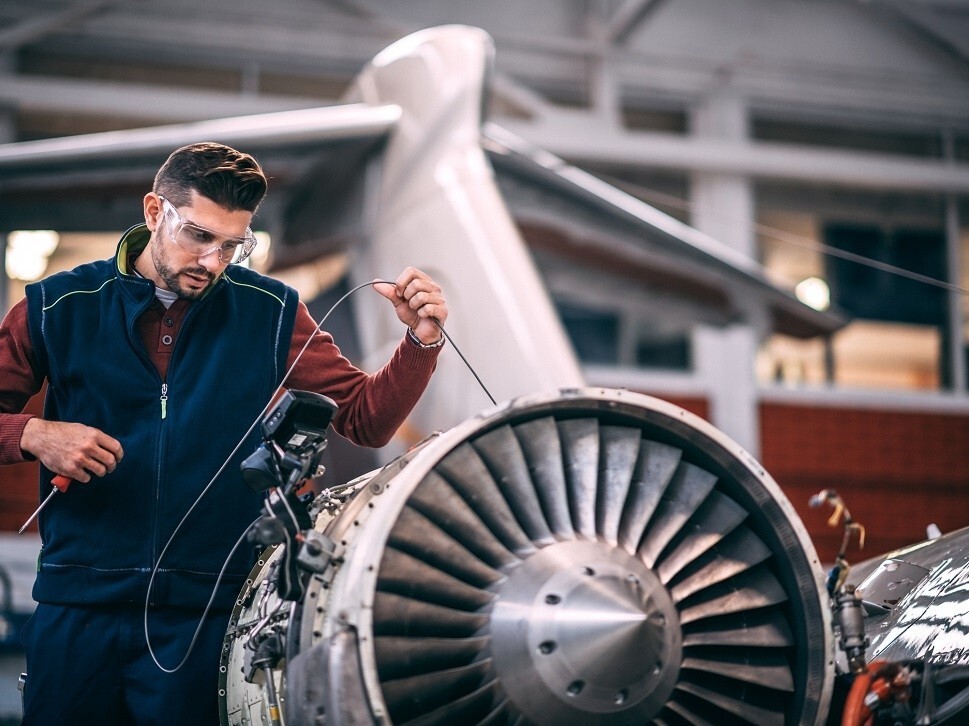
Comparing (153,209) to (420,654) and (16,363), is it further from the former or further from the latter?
(420,654)

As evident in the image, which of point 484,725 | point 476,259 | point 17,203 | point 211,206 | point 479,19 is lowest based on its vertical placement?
point 484,725

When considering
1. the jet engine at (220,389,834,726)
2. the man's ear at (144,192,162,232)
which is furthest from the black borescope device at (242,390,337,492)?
the man's ear at (144,192,162,232)

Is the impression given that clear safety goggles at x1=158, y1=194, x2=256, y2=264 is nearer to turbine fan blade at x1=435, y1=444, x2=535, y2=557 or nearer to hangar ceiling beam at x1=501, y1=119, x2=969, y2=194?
turbine fan blade at x1=435, y1=444, x2=535, y2=557

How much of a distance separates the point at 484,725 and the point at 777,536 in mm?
744

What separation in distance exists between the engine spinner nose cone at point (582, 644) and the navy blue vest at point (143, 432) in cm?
92

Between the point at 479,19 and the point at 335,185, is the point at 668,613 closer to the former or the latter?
the point at 335,185

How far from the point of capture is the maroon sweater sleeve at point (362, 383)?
2895 mm

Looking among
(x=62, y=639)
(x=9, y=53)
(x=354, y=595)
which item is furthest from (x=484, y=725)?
(x=9, y=53)

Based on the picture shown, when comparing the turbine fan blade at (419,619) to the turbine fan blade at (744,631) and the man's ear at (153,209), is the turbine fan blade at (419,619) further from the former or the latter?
the man's ear at (153,209)

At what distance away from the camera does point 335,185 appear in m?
9.41

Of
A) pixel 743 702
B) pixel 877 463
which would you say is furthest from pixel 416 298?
pixel 877 463

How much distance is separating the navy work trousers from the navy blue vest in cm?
6

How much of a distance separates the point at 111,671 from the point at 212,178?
1225 millimetres

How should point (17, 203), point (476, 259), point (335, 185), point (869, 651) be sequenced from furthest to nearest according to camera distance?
point (335, 185) → point (17, 203) → point (476, 259) → point (869, 651)
